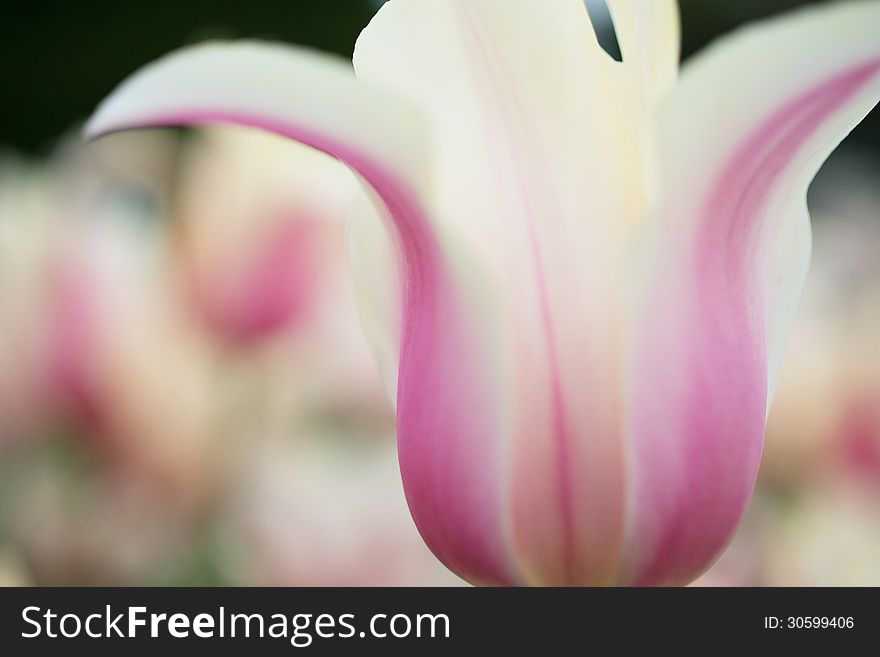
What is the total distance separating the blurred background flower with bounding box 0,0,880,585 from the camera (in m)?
0.35

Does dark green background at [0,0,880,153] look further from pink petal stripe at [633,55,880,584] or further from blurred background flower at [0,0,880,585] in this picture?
pink petal stripe at [633,55,880,584]

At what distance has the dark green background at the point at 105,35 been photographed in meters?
1.17

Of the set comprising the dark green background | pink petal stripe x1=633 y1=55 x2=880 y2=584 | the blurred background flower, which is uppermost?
the dark green background

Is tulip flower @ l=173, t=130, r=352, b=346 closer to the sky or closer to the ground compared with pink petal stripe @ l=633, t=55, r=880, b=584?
closer to the sky

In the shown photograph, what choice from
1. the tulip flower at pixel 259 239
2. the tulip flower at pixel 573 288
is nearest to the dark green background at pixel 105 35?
the tulip flower at pixel 259 239

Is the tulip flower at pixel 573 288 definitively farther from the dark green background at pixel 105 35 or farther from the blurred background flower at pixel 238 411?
the dark green background at pixel 105 35

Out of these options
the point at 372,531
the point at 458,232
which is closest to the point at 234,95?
the point at 458,232

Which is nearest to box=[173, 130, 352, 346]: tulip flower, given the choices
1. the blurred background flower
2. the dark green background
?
the blurred background flower

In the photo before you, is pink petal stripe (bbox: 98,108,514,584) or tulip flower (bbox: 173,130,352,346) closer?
pink petal stripe (bbox: 98,108,514,584)

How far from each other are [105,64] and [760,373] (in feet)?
4.21

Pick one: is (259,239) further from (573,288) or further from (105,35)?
(105,35)

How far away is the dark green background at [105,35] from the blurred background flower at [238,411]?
67 cm

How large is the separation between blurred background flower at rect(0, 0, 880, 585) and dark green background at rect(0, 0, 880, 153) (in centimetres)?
67

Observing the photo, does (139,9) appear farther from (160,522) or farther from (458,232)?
(458,232)
